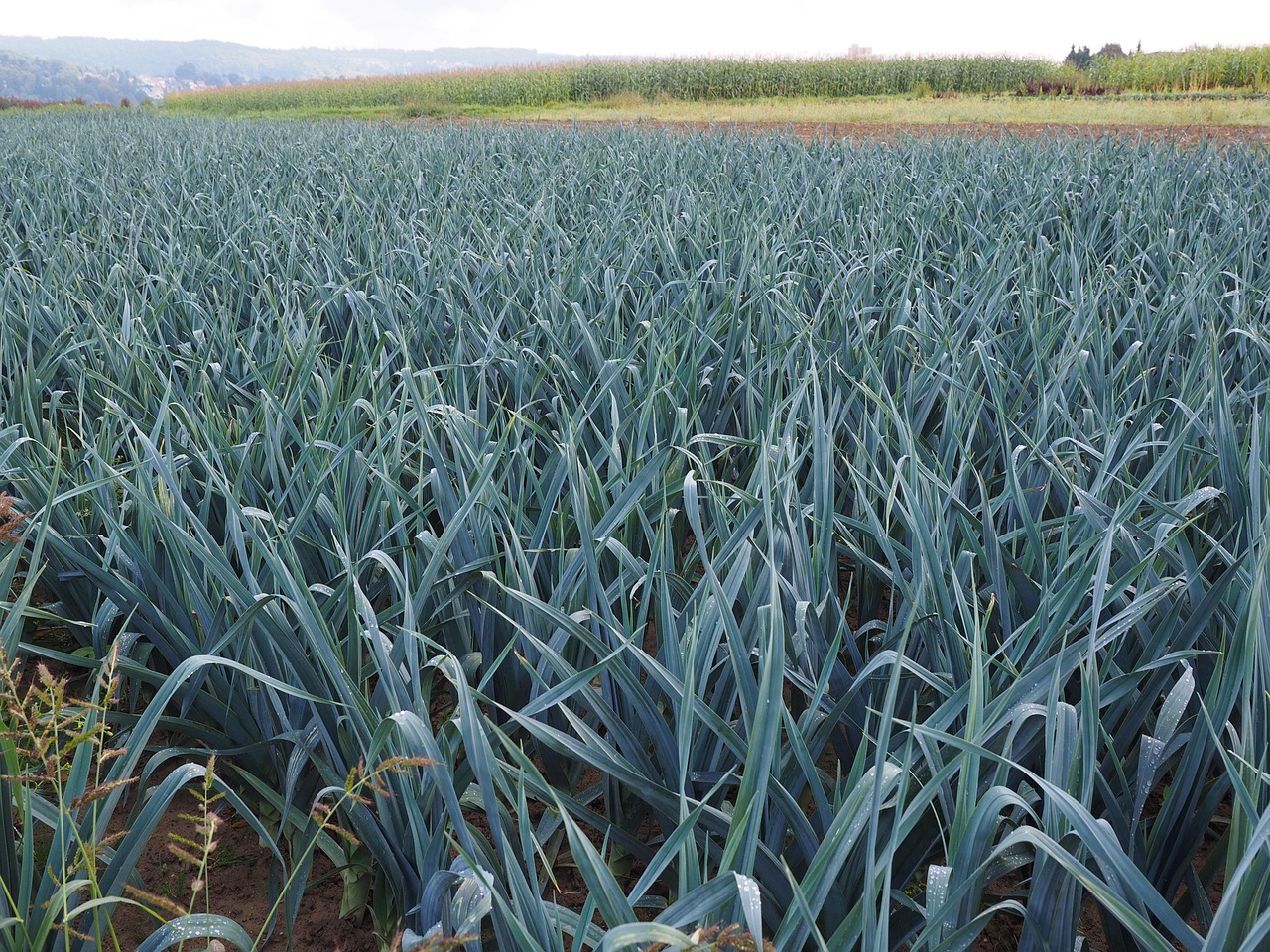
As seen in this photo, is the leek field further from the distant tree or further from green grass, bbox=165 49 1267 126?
the distant tree

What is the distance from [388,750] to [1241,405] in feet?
5.53

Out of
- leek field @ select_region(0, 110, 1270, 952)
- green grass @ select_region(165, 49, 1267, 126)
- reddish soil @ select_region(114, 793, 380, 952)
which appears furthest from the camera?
green grass @ select_region(165, 49, 1267, 126)

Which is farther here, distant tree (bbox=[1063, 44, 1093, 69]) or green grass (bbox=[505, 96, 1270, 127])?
distant tree (bbox=[1063, 44, 1093, 69])

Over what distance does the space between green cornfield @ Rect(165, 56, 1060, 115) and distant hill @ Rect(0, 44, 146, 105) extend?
262ft

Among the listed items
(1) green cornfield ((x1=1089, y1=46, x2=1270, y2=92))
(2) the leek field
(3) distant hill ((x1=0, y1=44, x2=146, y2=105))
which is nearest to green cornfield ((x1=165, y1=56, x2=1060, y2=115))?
(1) green cornfield ((x1=1089, y1=46, x2=1270, y2=92))

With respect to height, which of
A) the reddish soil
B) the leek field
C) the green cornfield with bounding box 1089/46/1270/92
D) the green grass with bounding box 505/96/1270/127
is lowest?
the reddish soil

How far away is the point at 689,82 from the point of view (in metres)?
21.5

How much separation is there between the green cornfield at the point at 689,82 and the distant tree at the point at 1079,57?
5963 mm

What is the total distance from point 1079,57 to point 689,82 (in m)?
17.8

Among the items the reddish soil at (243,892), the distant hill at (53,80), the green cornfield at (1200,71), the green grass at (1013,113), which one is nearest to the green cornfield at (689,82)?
the green cornfield at (1200,71)

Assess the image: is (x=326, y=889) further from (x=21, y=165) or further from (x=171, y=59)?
(x=171, y=59)

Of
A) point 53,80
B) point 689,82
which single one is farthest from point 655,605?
point 53,80

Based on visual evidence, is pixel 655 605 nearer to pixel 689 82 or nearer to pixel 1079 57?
pixel 689 82

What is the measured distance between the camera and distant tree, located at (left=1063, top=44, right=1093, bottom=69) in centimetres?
2893
